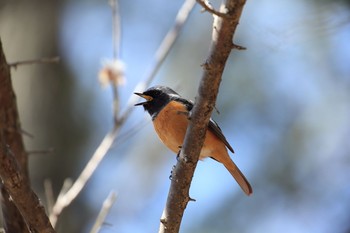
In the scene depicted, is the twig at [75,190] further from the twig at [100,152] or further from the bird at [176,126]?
the bird at [176,126]

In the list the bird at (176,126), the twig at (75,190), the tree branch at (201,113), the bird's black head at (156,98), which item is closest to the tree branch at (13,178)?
the twig at (75,190)

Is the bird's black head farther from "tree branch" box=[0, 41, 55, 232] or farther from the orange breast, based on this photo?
"tree branch" box=[0, 41, 55, 232]

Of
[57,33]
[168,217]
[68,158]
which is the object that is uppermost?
[168,217]

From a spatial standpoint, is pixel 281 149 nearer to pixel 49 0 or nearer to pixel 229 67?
pixel 229 67

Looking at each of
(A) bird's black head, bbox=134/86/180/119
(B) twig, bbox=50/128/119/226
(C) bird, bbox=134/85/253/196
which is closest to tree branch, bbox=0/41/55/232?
(B) twig, bbox=50/128/119/226

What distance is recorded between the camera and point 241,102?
927 cm

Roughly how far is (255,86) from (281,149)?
111cm

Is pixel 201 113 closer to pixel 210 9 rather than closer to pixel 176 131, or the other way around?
pixel 210 9

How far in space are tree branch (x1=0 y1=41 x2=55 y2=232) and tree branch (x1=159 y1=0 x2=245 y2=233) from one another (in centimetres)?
63

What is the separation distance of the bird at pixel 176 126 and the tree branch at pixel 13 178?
2.91 ft

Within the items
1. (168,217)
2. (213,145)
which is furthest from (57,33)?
(168,217)

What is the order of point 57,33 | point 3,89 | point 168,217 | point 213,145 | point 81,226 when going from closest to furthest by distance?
point 168,217
point 3,89
point 213,145
point 81,226
point 57,33

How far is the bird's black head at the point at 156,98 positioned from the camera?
182 inches

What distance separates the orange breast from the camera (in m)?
4.16
